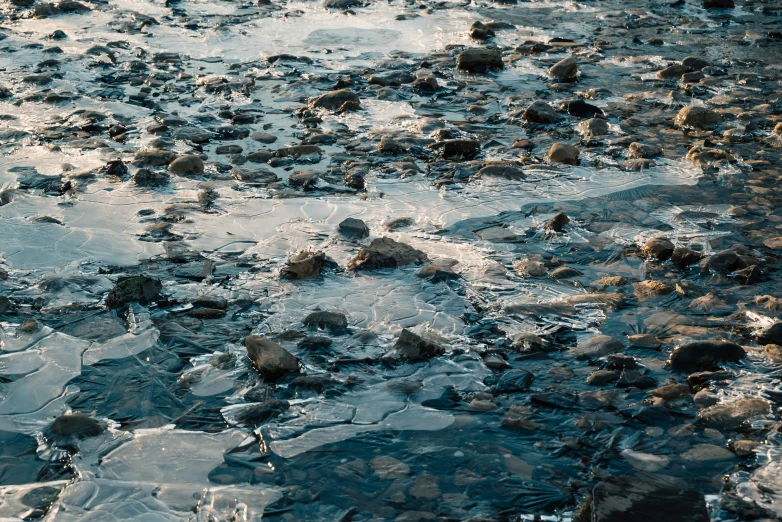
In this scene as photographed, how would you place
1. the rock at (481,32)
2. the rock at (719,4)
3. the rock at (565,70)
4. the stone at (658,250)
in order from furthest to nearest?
the rock at (719,4), the rock at (481,32), the rock at (565,70), the stone at (658,250)

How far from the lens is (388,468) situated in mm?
2775

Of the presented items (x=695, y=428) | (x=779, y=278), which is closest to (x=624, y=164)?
(x=779, y=278)

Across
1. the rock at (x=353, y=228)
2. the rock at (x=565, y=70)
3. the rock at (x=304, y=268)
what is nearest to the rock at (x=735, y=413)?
the rock at (x=304, y=268)

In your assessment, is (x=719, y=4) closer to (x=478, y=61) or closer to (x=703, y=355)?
(x=478, y=61)

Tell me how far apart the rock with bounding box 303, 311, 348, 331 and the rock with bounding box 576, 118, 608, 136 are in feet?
9.46

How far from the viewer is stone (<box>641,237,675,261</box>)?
13.4 ft

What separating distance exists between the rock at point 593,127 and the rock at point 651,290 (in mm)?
2133

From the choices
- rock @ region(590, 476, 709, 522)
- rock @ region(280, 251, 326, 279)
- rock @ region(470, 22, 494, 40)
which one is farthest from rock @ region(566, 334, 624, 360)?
rock @ region(470, 22, 494, 40)

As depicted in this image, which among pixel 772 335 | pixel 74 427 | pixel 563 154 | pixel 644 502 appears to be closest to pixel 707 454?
pixel 644 502

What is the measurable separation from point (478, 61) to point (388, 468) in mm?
5085

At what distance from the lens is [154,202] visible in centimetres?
477

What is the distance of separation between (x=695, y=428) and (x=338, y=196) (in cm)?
258

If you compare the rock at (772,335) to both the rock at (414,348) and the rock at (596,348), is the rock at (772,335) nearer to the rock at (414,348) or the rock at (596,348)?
the rock at (596,348)

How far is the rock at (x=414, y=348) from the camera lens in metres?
3.34
